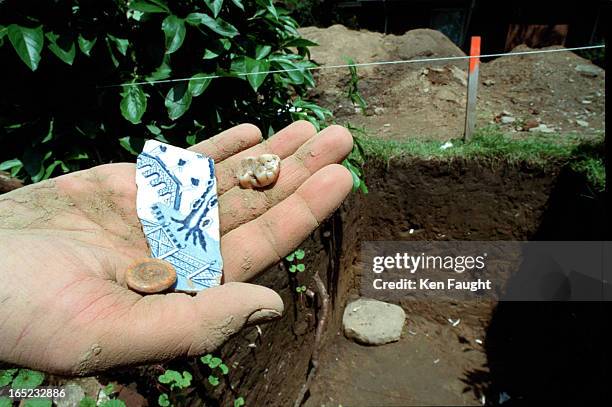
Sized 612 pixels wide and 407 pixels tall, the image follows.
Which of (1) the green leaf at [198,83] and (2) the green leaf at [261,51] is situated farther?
(2) the green leaf at [261,51]

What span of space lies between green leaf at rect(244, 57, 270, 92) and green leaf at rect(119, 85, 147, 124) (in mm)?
521

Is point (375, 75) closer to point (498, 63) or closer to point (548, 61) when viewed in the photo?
point (498, 63)

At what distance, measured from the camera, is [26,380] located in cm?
145

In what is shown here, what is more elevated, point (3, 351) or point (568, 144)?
point (3, 351)

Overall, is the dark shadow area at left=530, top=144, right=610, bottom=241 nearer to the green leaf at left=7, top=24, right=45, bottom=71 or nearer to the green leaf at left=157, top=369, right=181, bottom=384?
the green leaf at left=157, top=369, right=181, bottom=384

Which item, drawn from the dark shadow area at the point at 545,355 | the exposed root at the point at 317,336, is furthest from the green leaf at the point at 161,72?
the dark shadow area at the point at 545,355

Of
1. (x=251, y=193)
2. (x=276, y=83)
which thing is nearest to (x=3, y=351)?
(x=251, y=193)

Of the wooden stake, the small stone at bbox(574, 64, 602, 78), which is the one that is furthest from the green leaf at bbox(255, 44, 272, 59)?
the small stone at bbox(574, 64, 602, 78)

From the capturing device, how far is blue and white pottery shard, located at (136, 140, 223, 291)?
1.47 m

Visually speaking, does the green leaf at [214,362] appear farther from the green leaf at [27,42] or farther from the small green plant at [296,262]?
the green leaf at [27,42]

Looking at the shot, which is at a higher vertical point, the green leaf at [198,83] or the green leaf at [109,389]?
the green leaf at [198,83]

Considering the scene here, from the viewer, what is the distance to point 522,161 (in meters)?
3.96

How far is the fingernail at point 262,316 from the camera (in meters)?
1.12

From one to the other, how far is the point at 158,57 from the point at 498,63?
19.7ft
